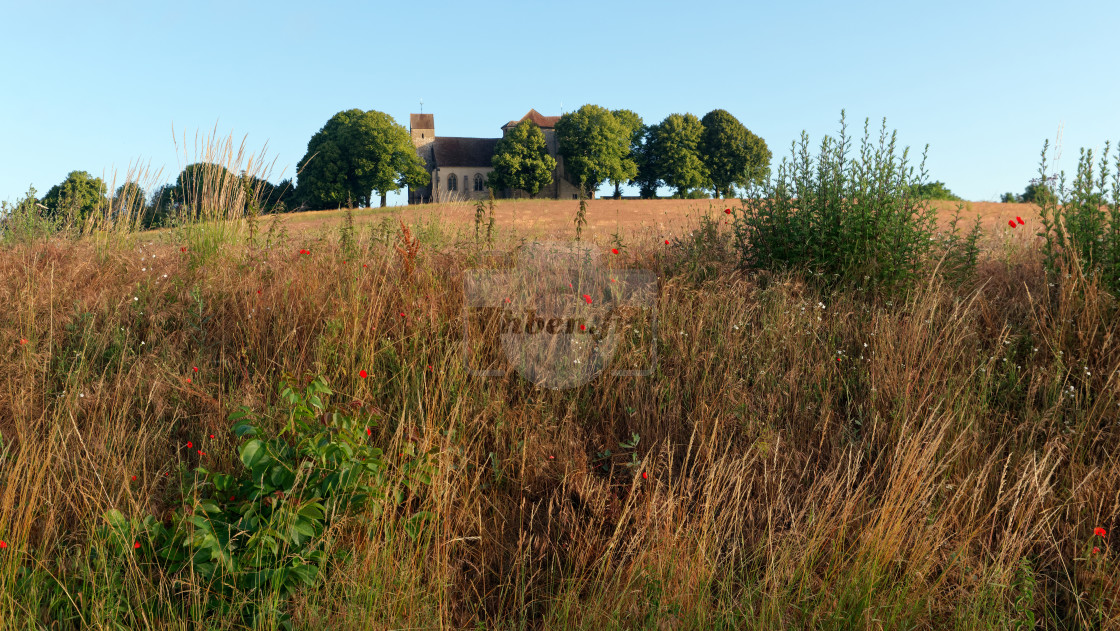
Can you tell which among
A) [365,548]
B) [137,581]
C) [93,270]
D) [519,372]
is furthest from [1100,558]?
[93,270]

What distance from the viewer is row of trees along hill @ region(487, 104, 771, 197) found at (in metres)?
45.8

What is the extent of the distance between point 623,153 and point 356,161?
19.2 m

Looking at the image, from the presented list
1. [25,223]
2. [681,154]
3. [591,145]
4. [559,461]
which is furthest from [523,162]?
[559,461]

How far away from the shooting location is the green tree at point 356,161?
40.5 m

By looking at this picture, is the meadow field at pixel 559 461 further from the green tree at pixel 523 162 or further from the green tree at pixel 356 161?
the green tree at pixel 523 162

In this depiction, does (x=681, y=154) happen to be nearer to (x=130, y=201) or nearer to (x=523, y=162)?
(x=523, y=162)

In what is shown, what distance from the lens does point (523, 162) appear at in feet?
149

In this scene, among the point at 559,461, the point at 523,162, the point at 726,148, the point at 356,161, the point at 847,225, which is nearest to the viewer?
the point at 559,461

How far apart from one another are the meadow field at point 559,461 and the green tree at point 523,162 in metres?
41.8

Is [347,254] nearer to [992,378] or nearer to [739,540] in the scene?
[739,540]

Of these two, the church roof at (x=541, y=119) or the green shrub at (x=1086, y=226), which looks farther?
the church roof at (x=541, y=119)

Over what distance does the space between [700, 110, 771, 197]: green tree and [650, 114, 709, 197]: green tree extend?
3.27 ft

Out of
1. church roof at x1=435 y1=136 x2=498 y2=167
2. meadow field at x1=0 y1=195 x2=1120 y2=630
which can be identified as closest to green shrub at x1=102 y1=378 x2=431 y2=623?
meadow field at x1=0 y1=195 x2=1120 y2=630

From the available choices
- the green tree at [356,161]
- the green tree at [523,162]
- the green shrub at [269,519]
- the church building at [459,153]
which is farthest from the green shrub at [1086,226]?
the church building at [459,153]
